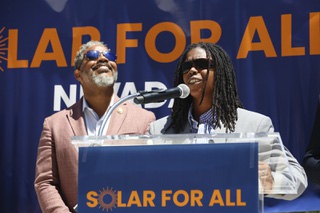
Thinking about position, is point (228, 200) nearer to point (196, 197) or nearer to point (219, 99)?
point (196, 197)

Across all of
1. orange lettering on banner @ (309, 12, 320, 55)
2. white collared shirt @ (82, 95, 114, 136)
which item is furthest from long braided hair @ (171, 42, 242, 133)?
orange lettering on banner @ (309, 12, 320, 55)

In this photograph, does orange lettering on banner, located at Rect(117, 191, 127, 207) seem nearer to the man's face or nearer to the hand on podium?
the hand on podium

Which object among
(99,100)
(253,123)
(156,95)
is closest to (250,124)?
(253,123)

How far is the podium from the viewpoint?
2.11 meters

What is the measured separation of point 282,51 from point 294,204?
3.47ft

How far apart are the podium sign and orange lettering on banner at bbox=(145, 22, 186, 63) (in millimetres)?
2457

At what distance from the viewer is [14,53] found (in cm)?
486

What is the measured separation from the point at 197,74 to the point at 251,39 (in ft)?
4.05

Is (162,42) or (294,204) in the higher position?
(162,42)

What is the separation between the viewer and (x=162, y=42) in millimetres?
4637

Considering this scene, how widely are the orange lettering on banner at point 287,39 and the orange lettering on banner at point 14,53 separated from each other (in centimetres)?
194

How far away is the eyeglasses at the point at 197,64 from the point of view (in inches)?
133

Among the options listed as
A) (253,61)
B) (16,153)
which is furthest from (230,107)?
(16,153)

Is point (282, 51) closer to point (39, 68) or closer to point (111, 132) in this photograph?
point (111, 132)
